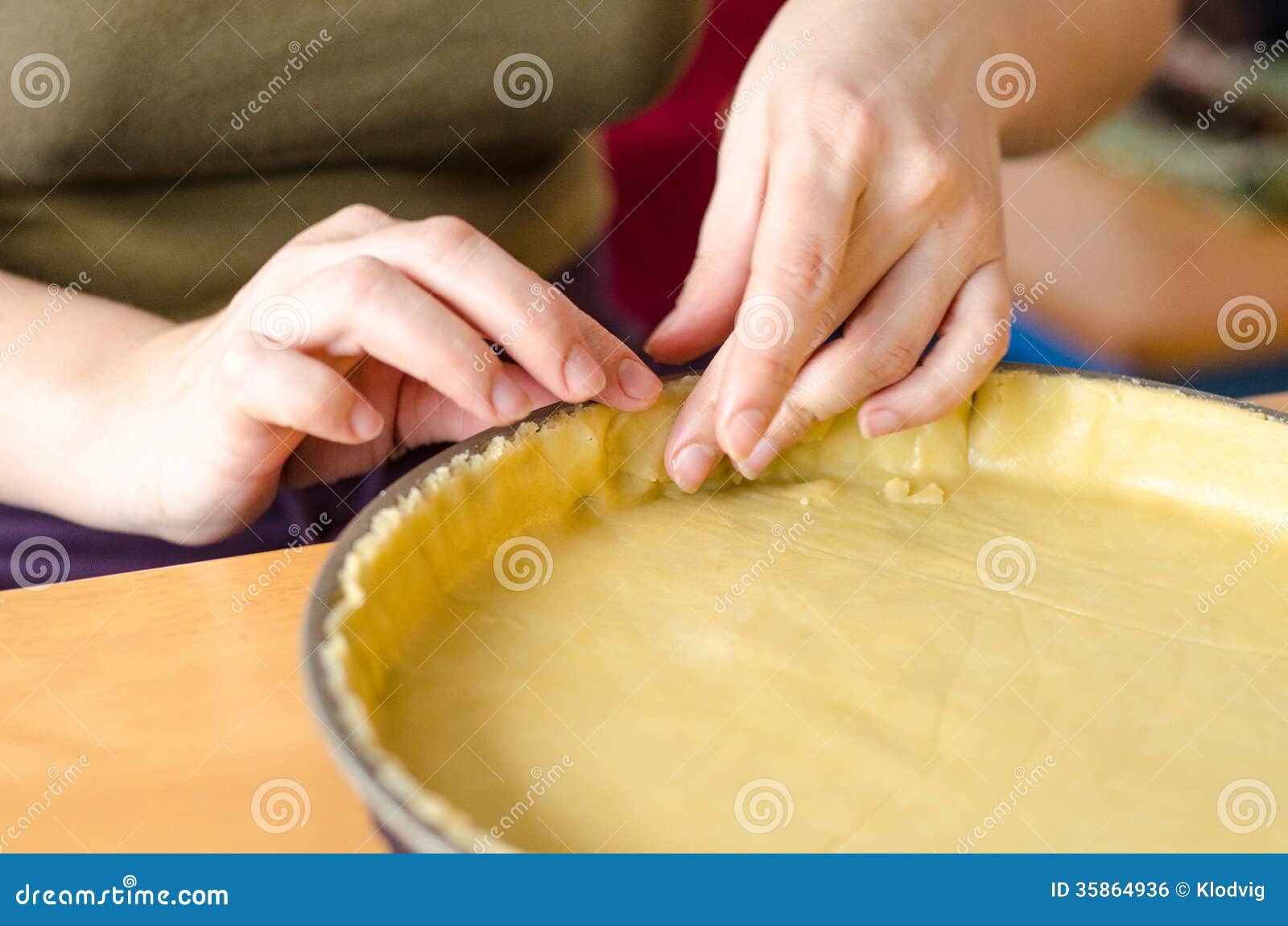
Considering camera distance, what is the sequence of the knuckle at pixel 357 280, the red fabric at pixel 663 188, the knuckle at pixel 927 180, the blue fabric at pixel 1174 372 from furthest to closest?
the blue fabric at pixel 1174 372
the red fabric at pixel 663 188
the knuckle at pixel 927 180
the knuckle at pixel 357 280

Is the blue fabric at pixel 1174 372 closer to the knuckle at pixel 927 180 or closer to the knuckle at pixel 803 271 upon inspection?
the knuckle at pixel 927 180

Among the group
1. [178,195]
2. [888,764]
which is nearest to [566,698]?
[888,764]

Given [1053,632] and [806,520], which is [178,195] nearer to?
[806,520]

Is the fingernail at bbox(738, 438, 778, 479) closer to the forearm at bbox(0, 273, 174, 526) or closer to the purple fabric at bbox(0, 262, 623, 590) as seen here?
the purple fabric at bbox(0, 262, 623, 590)

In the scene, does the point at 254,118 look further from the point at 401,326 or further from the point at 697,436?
the point at 697,436

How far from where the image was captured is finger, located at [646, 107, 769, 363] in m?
0.74

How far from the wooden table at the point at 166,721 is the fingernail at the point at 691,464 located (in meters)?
0.25

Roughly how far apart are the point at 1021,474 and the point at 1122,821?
0.35 metres

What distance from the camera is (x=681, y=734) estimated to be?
517mm

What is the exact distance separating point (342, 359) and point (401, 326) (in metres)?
0.08

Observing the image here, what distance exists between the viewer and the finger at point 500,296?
63cm

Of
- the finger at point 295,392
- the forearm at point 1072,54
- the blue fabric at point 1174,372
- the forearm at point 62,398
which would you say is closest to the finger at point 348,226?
the finger at point 295,392

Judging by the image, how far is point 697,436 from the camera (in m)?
0.69

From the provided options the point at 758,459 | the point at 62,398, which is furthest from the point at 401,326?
the point at 62,398
